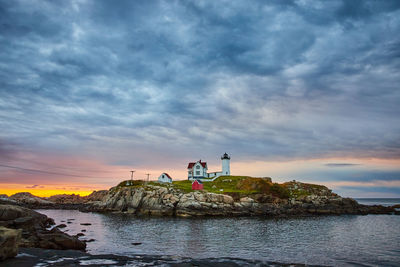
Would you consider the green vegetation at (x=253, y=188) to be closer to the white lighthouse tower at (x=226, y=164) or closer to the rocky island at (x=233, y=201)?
the rocky island at (x=233, y=201)

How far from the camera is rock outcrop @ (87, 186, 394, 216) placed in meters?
73.4

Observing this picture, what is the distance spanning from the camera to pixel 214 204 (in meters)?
74.6

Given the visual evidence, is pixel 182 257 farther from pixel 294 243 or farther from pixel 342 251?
pixel 342 251

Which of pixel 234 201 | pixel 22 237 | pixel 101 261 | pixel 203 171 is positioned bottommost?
pixel 101 261

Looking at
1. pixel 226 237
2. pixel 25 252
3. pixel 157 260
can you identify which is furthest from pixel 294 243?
pixel 25 252

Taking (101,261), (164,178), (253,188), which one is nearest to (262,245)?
(101,261)

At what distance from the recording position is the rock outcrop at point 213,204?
73.4 meters

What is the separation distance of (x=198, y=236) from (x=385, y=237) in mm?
29291

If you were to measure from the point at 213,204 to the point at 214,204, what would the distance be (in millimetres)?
320

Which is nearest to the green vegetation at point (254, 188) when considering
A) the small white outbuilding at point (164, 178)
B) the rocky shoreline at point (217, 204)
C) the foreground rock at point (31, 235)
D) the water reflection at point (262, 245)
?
the rocky shoreline at point (217, 204)

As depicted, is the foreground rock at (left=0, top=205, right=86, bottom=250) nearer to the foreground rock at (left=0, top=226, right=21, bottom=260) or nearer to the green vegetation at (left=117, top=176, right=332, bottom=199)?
the foreground rock at (left=0, top=226, right=21, bottom=260)

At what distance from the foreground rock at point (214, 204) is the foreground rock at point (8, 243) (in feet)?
175

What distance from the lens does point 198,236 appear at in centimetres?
3984

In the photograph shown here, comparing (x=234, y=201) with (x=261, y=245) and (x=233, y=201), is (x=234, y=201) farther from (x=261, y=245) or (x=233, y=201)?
(x=261, y=245)
